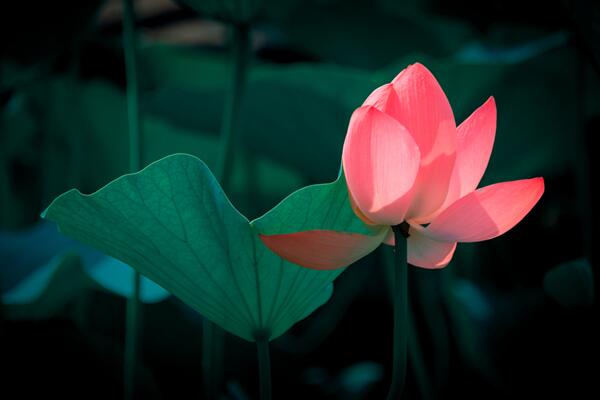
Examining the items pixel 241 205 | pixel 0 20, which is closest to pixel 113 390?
pixel 0 20

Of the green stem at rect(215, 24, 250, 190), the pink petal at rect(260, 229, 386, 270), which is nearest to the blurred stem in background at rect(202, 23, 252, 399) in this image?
the green stem at rect(215, 24, 250, 190)

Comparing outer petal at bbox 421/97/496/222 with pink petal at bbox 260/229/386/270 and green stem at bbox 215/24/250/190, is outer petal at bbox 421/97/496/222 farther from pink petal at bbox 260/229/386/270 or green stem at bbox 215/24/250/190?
green stem at bbox 215/24/250/190

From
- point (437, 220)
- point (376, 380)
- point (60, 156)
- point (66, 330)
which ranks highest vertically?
point (60, 156)

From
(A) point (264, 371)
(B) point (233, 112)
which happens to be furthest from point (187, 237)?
(B) point (233, 112)

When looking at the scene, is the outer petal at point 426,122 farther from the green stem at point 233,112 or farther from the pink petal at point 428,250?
the green stem at point 233,112

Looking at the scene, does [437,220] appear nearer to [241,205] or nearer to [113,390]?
[113,390]

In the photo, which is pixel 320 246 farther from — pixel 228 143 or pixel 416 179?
pixel 228 143
